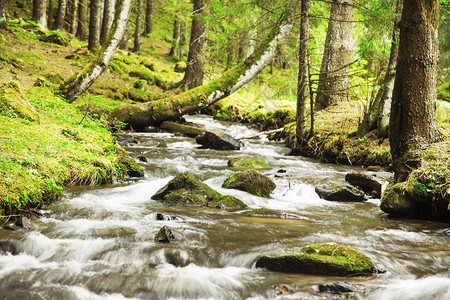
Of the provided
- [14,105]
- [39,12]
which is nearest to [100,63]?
[14,105]

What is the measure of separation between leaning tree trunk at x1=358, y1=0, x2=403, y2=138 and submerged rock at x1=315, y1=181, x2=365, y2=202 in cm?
328

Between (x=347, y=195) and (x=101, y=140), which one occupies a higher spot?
(x=101, y=140)

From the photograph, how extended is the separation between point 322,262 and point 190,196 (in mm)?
3116

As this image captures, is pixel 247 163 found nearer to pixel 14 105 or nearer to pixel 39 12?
pixel 14 105

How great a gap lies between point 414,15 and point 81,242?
5781mm

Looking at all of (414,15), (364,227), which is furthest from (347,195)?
(414,15)

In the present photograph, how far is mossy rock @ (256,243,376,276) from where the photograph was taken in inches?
140

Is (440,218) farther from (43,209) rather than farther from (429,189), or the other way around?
(43,209)

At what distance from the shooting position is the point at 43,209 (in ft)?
17.0

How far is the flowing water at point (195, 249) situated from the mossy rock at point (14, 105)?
249 cm

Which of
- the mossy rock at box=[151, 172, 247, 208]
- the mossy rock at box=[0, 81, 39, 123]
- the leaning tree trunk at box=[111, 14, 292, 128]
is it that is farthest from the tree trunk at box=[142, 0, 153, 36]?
the mossy rock at box=[151, 172, 247, 208]

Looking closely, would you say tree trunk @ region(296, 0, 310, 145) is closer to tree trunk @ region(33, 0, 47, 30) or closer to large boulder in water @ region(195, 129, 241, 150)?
large boulder in water @ region(195, 129, 241, 150)

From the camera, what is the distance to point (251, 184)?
715 centimetres

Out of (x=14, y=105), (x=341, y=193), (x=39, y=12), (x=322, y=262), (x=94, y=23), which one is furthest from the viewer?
(x=39, y=12)
